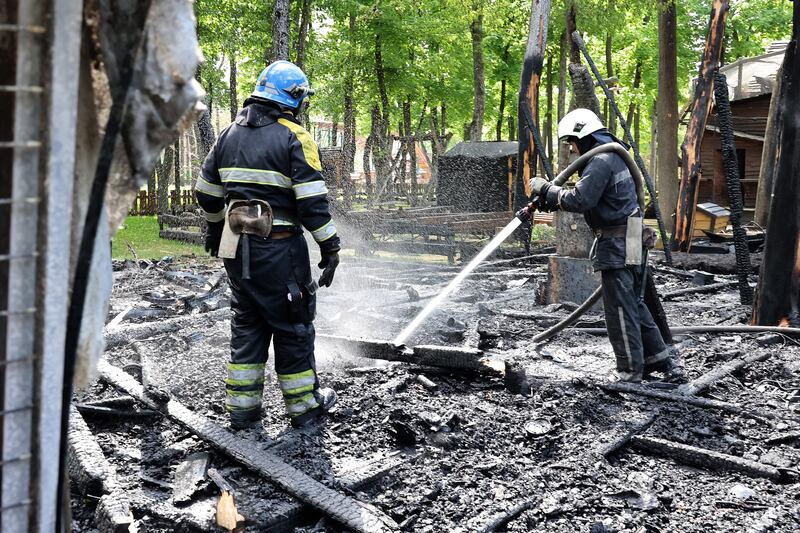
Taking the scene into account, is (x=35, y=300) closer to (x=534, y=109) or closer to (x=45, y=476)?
(x=45, y=476)

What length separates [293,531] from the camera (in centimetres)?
358

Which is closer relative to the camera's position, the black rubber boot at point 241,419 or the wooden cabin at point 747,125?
the black rubber boot at point 241,419

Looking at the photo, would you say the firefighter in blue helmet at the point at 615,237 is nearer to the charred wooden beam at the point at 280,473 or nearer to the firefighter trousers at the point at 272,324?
the firefighter trousers at the point at 272,324

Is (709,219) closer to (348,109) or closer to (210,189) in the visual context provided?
A: (348,109)

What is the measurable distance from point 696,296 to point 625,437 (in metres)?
5.74

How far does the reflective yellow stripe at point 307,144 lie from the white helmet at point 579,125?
228 cm

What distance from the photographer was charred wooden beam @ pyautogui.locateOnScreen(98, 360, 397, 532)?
3463 millimetres

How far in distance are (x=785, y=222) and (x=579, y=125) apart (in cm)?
272

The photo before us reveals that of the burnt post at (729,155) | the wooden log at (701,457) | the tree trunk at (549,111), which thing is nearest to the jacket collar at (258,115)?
the wooden log at (701,457)

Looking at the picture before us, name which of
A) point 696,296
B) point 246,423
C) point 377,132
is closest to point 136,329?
point 246,423

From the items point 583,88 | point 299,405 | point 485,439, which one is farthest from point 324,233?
point 583,88

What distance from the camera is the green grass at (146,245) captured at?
48.6 feet

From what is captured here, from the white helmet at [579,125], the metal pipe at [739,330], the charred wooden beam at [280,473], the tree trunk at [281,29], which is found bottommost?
the charred wooden beam at [280,473]

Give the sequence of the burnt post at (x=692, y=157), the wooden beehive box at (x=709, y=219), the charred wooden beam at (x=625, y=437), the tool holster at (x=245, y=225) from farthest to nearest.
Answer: the wooden beehive box at (x=709, y=219), the burnt post at (x=692, y=157), the tool holster at (x=245, y=225), the charred wooden beam at (x=625, y=437)
